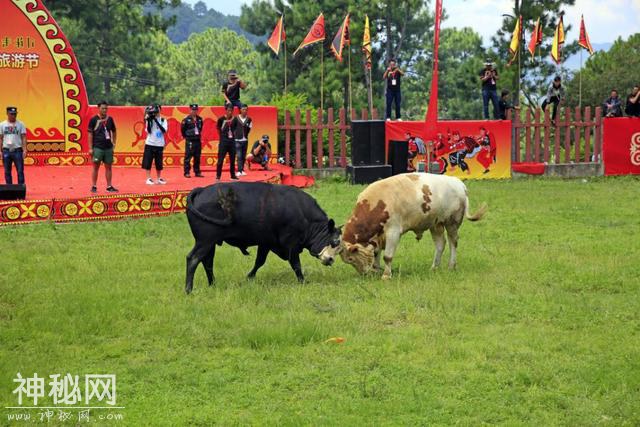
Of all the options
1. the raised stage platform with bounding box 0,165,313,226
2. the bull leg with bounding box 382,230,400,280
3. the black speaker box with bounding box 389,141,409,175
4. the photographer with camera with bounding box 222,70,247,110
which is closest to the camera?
the bull leg with bounding box 382,230,400,280

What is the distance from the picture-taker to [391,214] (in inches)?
495

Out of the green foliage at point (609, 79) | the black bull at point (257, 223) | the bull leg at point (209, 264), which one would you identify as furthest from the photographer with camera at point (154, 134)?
the green foliage at point (609, 79)

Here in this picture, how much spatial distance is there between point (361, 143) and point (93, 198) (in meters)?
8.45

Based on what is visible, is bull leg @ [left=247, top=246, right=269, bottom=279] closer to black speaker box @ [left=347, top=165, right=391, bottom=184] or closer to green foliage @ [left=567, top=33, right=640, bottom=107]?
black speaker box @ [left=347, top=165, right=391, bottom=184]

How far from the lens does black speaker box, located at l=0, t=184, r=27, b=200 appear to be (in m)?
16.5

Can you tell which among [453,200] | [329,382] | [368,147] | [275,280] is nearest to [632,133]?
[368,147]

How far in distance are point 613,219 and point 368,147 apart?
7402 mm

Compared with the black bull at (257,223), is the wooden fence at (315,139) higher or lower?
higher

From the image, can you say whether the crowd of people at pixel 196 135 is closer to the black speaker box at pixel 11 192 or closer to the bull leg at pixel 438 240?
the black speaker box at pixel 11 192

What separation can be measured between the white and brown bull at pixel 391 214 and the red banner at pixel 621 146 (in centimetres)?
1461

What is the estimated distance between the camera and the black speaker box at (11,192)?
16.5 meters

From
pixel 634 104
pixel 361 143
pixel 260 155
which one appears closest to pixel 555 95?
pixel 634 104

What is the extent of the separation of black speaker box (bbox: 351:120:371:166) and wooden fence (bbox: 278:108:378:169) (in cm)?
157

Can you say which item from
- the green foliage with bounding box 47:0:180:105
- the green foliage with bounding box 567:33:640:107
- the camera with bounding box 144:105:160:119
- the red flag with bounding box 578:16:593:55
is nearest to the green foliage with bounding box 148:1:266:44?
the green foliage with bounding box 47:0:180:105
